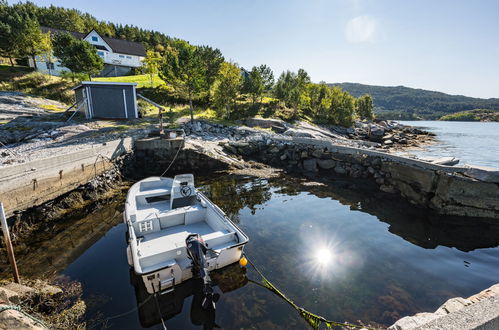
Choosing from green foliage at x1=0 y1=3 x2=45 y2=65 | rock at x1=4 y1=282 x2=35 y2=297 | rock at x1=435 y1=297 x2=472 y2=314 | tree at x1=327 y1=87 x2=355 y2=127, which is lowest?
rock at x1=4 y1=282 x2=35 y2=297

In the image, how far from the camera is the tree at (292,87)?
39469mm

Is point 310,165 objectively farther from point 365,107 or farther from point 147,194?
point 365,107

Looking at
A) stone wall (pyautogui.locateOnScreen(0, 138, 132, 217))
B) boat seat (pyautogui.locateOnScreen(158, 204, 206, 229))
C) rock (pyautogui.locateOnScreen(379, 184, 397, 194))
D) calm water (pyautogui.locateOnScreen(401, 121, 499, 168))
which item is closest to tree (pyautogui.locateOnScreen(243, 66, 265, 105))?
calm water (pyautogui.locateOnScreen(401, 121, 499, 168))

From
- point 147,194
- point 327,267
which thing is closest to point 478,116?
point 327,267

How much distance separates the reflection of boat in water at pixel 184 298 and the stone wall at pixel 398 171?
455 inches

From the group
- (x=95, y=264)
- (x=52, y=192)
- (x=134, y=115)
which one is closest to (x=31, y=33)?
(x=134, y=115)

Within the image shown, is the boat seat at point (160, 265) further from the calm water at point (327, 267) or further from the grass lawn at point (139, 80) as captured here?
the grass lawn at point (139, 80)

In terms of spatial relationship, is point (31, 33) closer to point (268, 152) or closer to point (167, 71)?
point (167, 71)

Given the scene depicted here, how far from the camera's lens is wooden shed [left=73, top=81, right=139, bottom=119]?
75.6 feet

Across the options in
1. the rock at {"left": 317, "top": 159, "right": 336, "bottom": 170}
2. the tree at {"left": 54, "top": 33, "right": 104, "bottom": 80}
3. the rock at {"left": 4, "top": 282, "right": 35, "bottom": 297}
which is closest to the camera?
the rock at {"left": 4, "top": 282, "right": 35, "bottom": 297}

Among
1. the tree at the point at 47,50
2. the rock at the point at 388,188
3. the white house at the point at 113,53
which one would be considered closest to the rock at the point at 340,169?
the rock at the point at 388,188

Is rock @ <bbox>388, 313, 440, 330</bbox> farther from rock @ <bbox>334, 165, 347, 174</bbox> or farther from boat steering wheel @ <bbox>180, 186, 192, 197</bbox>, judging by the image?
rock @ <bbox>334, 165, 347, 174</bbox>

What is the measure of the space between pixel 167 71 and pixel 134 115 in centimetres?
817

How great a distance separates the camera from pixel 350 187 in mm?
16172
